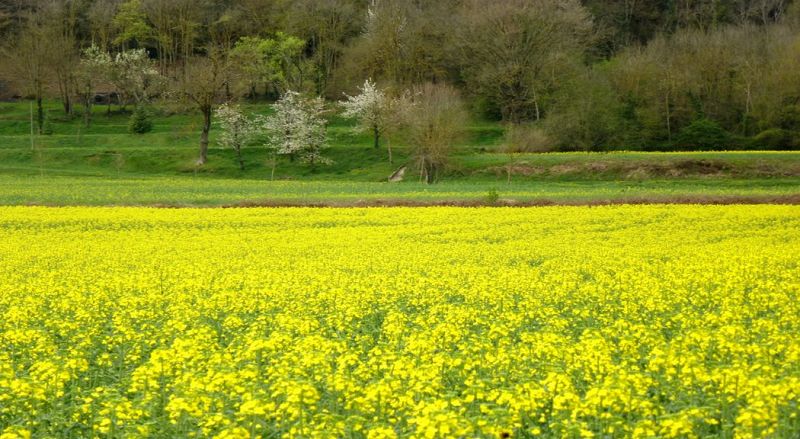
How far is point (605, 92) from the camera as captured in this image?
244ft

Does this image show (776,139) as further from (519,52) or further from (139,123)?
(139,123)

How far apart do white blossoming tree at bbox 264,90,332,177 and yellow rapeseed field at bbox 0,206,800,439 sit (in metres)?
41.5

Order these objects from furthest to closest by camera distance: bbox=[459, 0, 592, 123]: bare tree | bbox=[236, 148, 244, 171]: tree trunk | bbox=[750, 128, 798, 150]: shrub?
bbox=[459, 0, 592, 123]: bare tree < bbox=[236, 148, 244, 171]: tree trunk < bbox=[750, 128, 798, 150]: shrub

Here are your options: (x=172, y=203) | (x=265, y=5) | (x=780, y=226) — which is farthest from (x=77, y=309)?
(x=265, y=5)

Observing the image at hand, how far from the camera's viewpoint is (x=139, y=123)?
83688 mm

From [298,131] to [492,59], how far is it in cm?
2146

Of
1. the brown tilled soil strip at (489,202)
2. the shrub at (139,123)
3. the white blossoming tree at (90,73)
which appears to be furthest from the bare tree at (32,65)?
the brown tilled soil strip at (489,202)

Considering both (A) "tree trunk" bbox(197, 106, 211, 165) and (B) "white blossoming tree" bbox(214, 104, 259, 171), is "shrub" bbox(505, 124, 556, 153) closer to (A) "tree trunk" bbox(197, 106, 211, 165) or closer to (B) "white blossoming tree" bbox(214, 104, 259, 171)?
(B) "white blossoming tree" bbox(214, 104, 259, 171)

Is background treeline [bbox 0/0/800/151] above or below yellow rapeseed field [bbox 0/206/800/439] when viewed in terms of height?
above

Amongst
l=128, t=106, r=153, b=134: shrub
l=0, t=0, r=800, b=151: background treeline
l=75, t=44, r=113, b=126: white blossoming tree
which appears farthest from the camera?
→ l=75, t=44, r=113, b=126: white blossoming tree

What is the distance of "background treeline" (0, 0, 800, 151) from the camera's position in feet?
237

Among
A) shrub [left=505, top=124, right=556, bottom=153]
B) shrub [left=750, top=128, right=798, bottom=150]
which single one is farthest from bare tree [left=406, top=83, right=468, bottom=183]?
shrub [left=750, top=128, right=798, bottom=150]

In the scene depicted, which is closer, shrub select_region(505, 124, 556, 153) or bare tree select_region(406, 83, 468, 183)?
bare tree select_region(406, 83, 468, 183)

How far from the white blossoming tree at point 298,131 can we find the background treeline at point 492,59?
5608 millimetres
